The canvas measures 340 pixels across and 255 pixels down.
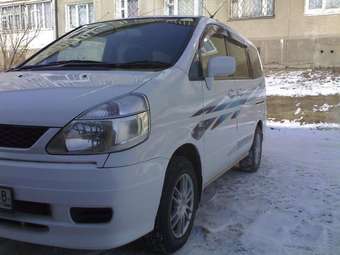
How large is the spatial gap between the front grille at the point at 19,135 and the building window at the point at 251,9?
15.5m

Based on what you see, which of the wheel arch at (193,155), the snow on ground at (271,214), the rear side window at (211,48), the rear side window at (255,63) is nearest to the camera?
the wheel arch at (193,155)

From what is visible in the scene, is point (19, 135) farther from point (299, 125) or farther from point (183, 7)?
point (183, 7)

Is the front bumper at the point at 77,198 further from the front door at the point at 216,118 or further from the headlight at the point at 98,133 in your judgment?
the front door at the point at 216,118

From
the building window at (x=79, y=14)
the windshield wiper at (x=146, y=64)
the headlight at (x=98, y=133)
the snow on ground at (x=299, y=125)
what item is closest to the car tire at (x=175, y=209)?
the headlight at (x=98, y=133)

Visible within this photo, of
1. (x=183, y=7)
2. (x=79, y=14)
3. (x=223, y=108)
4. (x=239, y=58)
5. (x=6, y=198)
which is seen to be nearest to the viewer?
(x=6, y=198)

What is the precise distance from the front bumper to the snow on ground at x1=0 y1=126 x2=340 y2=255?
1.97ft

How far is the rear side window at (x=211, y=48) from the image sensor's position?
143 inches

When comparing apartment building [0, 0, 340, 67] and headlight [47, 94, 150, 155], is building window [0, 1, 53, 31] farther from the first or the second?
headlight [47, 94, 150, 155]

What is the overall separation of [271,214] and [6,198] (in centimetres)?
236

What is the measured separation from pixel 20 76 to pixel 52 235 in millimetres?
1380

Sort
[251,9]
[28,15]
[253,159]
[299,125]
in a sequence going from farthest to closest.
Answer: [28,15] < [251,9] < [299,125] < [253,159]

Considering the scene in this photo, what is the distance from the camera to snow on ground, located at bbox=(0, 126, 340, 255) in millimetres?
3289

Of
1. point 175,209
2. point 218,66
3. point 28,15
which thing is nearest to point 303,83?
point 218,66

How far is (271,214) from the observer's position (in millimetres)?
4020
